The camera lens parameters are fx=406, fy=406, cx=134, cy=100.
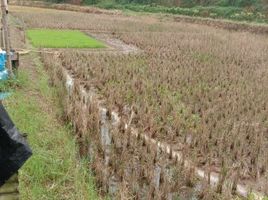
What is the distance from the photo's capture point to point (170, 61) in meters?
11.3

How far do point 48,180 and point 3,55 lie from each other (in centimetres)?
417

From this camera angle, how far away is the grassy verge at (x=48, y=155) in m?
3.82

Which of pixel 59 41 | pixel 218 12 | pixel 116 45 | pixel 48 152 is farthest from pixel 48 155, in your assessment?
pixel 218 12

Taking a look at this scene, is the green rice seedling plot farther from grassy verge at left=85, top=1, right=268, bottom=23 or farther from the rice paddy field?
grassy verge at left=85, top=1, right=268, bottom=23

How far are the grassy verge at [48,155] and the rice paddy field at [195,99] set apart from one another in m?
0.41

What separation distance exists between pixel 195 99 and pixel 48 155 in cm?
375

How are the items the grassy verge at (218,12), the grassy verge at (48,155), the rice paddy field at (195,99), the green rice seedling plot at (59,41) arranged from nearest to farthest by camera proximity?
the grassy verge at (48,155) < the rice paddy field at (195,99) < the green rice seedling plot at (59,41) < the grassy verge at (218,12)

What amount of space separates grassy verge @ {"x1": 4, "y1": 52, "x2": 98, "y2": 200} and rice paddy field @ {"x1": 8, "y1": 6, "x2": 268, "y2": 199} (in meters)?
0.41

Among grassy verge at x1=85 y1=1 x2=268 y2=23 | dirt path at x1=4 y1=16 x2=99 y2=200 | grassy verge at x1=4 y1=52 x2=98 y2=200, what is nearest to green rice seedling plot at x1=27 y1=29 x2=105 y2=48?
dirt path at x1=4 y1=16 x2=99 y2=200

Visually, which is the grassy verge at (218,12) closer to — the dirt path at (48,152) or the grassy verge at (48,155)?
the dirt path at (48,152)

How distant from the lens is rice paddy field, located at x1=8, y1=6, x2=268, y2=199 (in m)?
4.94

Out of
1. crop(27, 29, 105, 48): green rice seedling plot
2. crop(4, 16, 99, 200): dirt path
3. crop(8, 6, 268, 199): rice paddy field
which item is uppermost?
crop(4, 16, 99, 200): dirt path

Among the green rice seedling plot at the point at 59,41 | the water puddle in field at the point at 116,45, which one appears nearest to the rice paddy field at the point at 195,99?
the water puddle in field at the point at 116,45

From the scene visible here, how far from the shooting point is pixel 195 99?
7.52 metres
